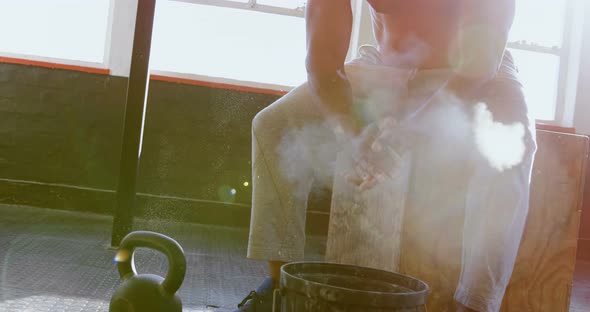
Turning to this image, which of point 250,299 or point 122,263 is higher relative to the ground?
point 122,263

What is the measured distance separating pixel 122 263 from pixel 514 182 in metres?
0.90

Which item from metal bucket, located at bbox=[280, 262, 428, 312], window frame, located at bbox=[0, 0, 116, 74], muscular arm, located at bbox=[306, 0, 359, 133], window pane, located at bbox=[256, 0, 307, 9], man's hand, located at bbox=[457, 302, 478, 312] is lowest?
man's hand, located at bbox=[457, 302, 478, 312]

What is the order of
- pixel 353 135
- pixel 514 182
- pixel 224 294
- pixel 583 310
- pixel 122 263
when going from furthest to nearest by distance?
pixel 583 310 < pixel 224 294 < pixel 353 135 < pixel 514 182 < pixel 122 263

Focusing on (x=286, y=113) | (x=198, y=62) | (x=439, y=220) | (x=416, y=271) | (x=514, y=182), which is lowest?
(x=416, y=271)

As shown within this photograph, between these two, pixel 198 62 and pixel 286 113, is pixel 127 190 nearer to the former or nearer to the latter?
pixel 286 113

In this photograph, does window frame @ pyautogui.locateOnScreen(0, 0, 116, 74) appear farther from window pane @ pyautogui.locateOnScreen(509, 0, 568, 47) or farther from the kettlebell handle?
window pane @ pyautogui.locateOnScreen(509, 0, 568, 47)

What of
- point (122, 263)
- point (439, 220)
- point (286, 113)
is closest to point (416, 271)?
point (439, 220)

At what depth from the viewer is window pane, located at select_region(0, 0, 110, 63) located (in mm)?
3529

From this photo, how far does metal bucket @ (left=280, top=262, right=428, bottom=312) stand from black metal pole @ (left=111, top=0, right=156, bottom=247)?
159 cm

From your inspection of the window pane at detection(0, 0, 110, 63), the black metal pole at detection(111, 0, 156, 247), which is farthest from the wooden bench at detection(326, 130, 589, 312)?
the window pane at detection(0, 0, 110, 63)

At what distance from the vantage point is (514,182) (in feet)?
3.77

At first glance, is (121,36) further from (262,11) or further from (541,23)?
(541,23)

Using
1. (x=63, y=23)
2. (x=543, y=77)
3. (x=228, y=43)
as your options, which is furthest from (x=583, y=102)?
(x=63, y=23)

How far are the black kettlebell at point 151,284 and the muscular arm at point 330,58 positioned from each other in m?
0.56
